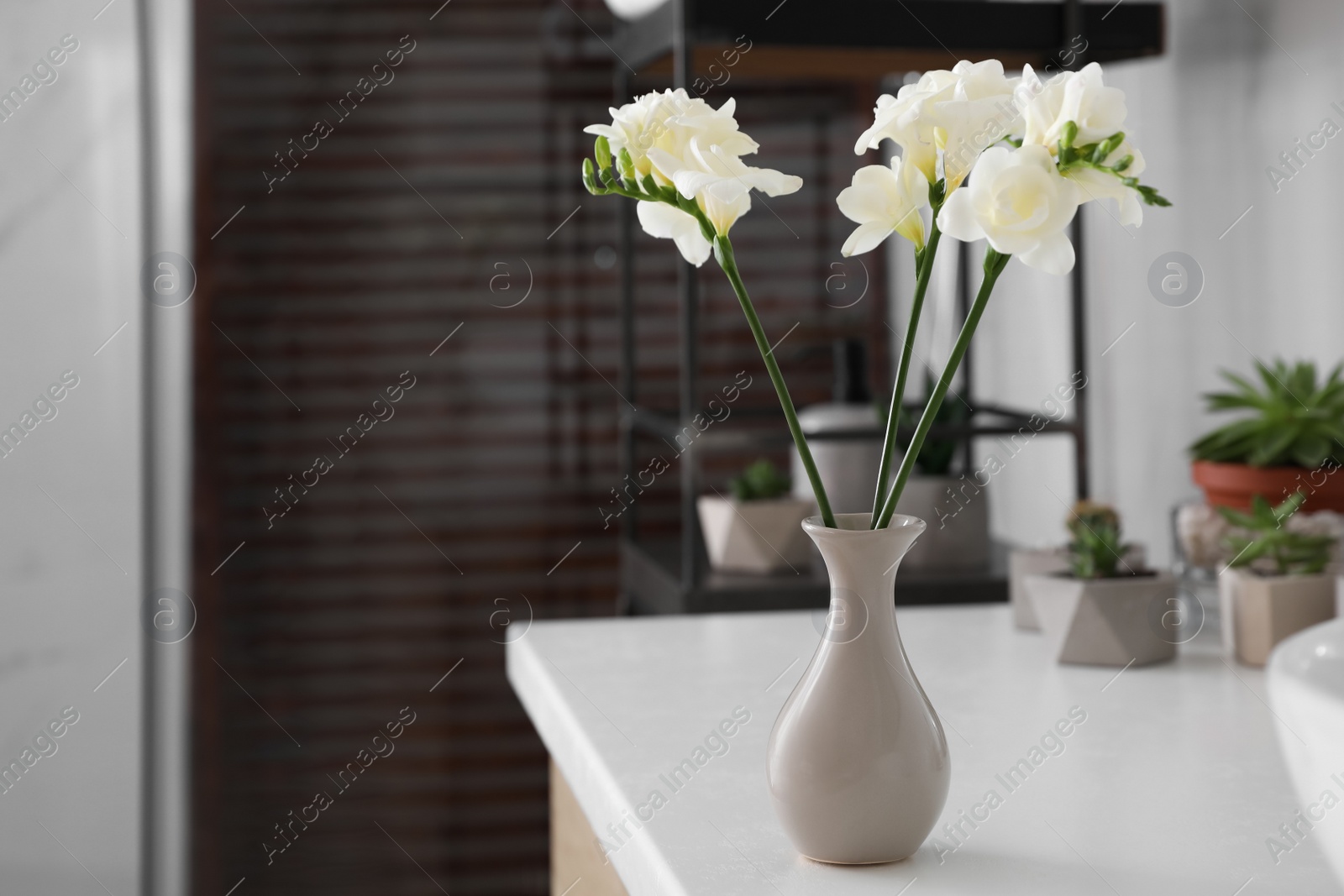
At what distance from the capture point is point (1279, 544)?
1033 mm

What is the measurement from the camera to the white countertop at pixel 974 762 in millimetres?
639

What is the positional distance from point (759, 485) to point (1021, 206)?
945 millimetres

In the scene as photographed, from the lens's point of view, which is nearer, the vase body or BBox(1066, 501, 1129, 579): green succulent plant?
the vase body

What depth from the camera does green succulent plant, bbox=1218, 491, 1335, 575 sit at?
1031mm

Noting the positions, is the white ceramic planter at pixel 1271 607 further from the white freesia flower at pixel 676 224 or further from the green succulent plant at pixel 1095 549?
the white freesia flower at pixel 676 224

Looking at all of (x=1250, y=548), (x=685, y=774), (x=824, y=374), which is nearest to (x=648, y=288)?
(x=824, y=374)

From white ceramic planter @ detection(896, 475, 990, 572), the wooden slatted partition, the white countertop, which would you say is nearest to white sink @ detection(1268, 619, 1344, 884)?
the white countertop

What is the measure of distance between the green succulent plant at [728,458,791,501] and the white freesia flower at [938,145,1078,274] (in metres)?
0.93

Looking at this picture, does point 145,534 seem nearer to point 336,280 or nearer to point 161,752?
point 161,752

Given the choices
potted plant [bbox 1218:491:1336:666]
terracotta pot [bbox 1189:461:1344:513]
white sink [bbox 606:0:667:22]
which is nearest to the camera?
potted plant [bbox 1218:491:1336:666]

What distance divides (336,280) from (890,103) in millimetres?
1659

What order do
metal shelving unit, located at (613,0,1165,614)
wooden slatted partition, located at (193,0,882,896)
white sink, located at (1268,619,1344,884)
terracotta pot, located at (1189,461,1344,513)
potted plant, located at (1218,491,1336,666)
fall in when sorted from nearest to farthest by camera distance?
white sink, located at (1268,619,1344,884)
potted plant, located at (1218,491,1336,666)
terracotta pot, located at (1189,461,1344,513)
metal shelving unit, located at (613,0,1165,614)
wooden slatted partition, located at (193,0,882,896)

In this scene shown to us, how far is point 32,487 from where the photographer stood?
199 centimetres

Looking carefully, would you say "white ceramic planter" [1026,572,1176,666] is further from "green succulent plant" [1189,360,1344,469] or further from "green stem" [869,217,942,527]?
"green stem" [869,217,942,527]
